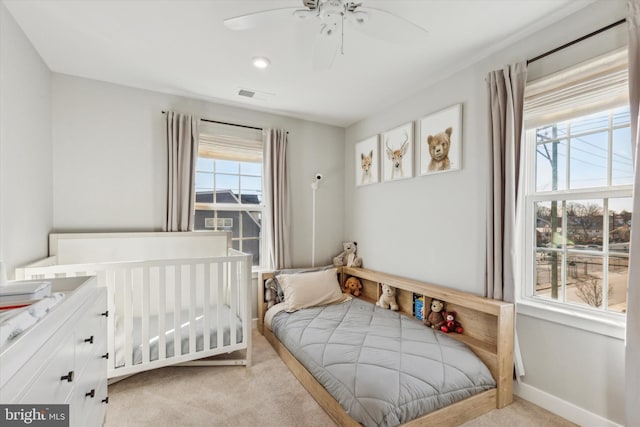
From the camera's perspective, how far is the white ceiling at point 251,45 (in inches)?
68.0

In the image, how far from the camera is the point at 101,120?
264cm

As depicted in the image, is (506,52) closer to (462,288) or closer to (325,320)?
(462,288)

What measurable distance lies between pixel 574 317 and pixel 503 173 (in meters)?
0.95

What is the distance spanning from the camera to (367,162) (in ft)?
11.4

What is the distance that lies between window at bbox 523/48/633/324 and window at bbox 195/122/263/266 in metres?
2.53

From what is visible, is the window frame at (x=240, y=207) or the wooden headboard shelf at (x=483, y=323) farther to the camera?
the window frame at (x=240, y=207)

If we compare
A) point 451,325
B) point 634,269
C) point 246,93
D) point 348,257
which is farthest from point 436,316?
point 246,93

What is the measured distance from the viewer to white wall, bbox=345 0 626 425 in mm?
1669

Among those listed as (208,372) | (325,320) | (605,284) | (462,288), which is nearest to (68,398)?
(208,372)

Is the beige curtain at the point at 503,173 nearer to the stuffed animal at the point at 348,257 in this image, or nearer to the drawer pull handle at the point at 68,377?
the stuffed animal at the point at 348,257

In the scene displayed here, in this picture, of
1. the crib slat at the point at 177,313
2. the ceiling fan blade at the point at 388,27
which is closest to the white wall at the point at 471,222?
the ceiling fan blade at the point at 388,27

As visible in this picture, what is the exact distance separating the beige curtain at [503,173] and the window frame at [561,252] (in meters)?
0.10

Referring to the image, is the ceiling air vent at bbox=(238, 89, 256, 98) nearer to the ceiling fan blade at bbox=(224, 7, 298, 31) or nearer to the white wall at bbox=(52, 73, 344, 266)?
the white wall at bbox=(52, 73, 344, 266)

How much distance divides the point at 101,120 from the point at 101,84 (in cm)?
31
